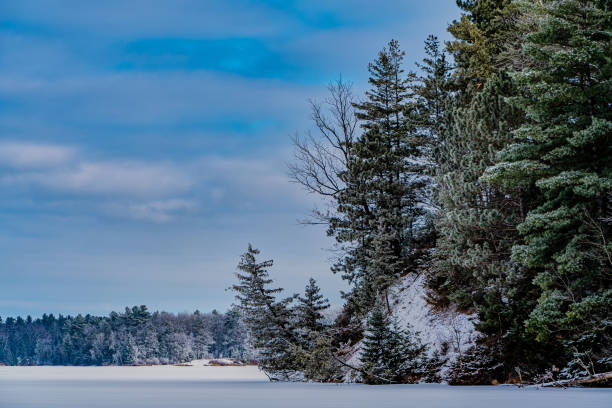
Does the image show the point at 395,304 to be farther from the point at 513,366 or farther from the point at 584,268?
the point at 584,268

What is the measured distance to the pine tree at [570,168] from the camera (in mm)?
16031

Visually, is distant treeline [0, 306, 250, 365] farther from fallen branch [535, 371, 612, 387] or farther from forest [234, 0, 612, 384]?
fallen branch [535, 371, 612, 387]

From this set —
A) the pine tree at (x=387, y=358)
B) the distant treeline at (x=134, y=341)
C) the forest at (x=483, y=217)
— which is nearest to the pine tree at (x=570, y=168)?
the forest at (x=483, y=217)

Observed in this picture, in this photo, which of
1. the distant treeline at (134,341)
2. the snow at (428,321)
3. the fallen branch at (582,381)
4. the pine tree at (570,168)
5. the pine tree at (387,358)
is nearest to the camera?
the fallen branch at (582,381)

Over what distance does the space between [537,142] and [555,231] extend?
9.68 feet

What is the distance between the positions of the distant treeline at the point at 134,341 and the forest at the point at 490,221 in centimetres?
4822

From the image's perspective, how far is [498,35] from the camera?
90.8ft

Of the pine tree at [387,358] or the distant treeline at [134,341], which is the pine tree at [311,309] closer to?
the pine tree at [387,358]

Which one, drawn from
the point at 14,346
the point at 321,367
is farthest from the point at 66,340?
the point at 321,367

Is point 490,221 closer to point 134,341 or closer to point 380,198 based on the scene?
point 380,198

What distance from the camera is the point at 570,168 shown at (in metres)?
16.9

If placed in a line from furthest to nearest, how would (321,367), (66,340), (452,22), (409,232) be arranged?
1. (66,340)
2. (452,22)
3. (409,232)
4. (321,367)

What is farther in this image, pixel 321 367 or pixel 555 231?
pixel 321 367

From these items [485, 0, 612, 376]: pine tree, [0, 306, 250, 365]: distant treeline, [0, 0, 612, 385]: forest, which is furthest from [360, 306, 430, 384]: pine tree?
[0, 306, 250, 365]: distant treeline
